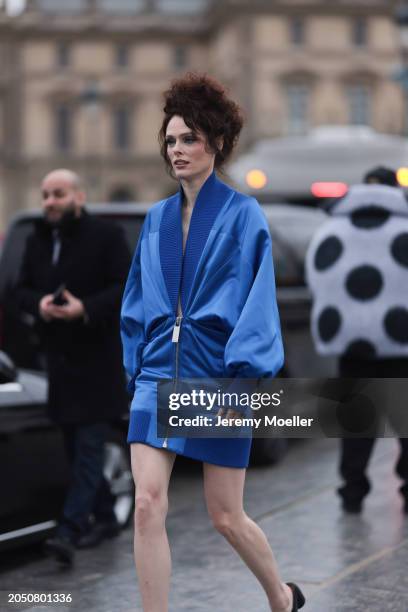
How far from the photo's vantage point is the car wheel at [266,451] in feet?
27.3

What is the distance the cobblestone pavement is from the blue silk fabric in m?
1.19

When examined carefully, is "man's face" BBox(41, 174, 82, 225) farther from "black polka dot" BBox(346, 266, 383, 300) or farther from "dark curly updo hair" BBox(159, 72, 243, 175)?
"dark curly updo hair" BBox(159, 72, 243, 175)

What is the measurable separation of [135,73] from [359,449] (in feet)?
270

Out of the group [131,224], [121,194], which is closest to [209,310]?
[131,224]

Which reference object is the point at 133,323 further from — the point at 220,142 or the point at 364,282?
the point at 364,282

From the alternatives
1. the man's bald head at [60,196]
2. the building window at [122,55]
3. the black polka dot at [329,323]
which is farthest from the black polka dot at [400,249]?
the building window at [122,55]

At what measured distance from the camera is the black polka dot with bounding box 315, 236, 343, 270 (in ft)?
22.3

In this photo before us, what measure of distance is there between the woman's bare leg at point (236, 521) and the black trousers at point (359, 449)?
2.58 m

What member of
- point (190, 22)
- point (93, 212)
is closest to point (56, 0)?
point (190, 22)

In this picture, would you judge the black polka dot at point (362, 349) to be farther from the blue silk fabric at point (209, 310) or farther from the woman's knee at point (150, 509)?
the woman's knee at point (150, 509)

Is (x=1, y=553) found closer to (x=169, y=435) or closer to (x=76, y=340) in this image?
(x=76, y=340)

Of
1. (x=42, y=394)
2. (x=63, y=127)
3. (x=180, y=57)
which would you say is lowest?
(x=63, y=127)

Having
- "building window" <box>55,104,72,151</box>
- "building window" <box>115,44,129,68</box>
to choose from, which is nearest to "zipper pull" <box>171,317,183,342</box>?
"building window" <box>55,104,72,151</box>

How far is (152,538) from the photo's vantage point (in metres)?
3.88
